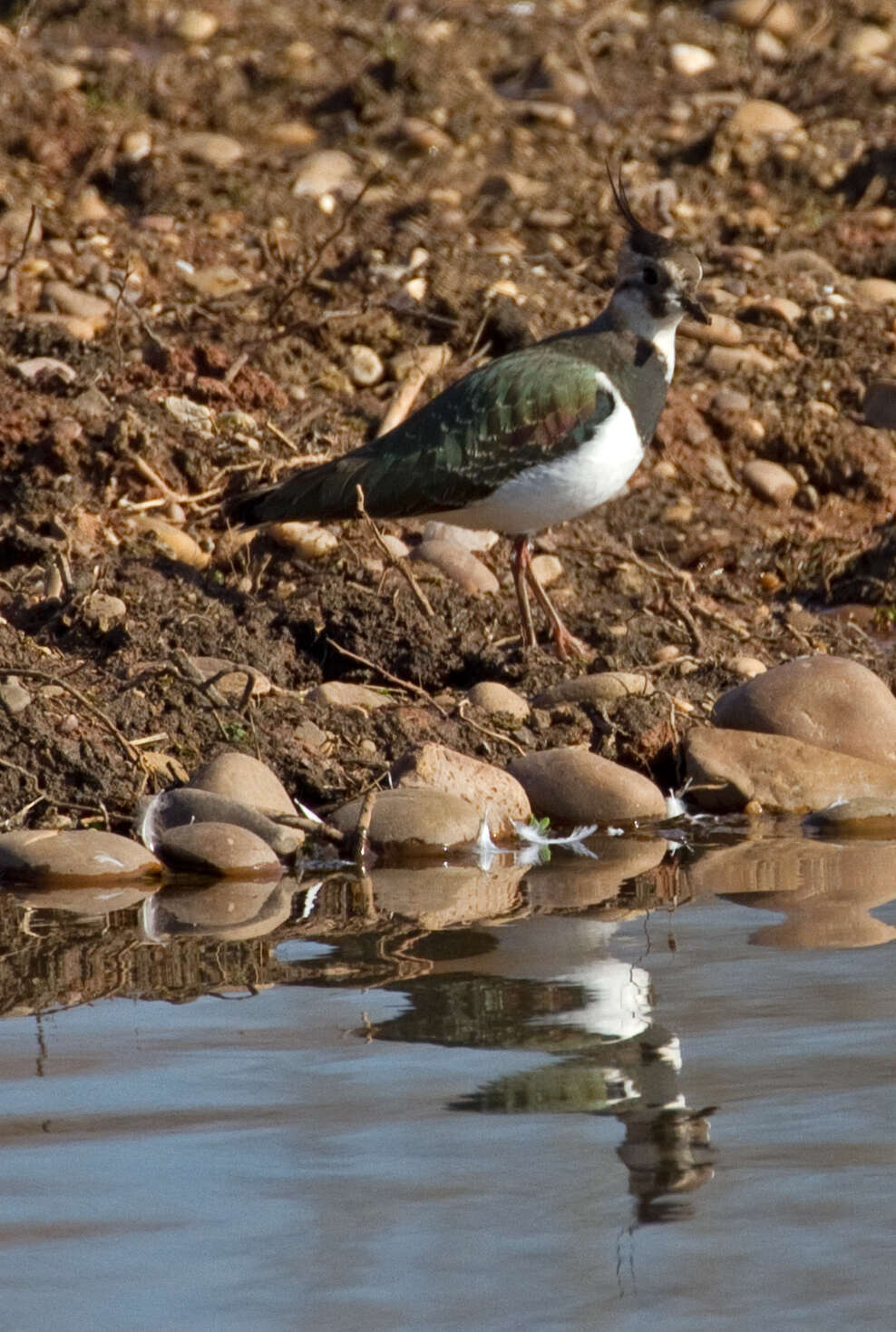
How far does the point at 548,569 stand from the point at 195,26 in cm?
571

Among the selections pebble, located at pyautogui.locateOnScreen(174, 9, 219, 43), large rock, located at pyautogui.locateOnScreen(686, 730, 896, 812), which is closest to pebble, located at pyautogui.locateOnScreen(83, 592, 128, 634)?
large rock, located at pyautogui.locateOnScreen(686, 730, 896, 812)

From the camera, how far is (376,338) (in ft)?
27.5

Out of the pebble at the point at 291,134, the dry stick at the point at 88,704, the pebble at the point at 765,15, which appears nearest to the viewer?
the dry stick at the point at 88,704

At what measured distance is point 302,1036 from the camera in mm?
3434

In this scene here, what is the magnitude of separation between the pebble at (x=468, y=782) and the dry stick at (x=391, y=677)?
1.74ft

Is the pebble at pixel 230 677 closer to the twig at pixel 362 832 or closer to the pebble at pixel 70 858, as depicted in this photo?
the twig at pixel 362 832

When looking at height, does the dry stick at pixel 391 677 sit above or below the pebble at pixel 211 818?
above

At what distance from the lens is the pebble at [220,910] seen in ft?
14.0

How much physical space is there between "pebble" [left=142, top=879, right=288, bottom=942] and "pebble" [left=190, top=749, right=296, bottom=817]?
0.99ft

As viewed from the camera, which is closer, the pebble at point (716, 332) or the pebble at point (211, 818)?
the pebble at point (211, 818)

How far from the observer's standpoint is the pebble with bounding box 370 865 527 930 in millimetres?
4387

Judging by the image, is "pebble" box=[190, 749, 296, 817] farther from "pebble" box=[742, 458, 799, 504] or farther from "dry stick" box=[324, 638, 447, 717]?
"pebble" box=[742, 458, 799, 504]

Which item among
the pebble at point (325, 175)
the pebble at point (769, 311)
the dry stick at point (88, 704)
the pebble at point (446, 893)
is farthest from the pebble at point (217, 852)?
the pebble at point (325, 175)

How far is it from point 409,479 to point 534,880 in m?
2.30
